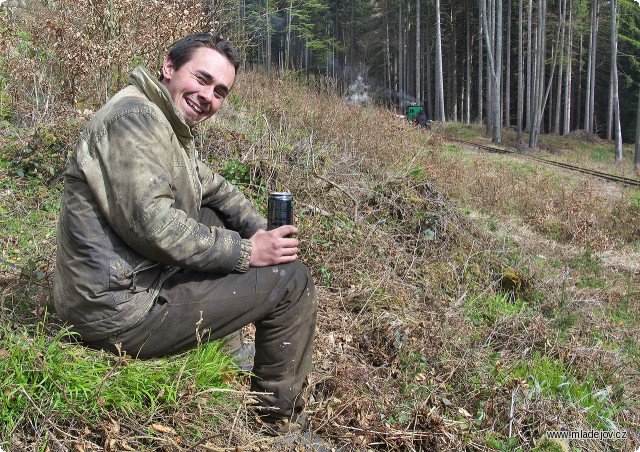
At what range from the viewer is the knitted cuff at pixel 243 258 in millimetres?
2348

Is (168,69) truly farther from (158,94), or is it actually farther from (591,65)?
(591,65)

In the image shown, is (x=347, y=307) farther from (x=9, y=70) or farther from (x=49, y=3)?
(x=49, y=3)

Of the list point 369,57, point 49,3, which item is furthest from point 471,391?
point 369,57

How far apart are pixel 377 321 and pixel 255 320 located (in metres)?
1.72

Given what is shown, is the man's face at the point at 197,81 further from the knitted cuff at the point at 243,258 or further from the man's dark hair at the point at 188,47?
the knitted cuff at the point at 243,258

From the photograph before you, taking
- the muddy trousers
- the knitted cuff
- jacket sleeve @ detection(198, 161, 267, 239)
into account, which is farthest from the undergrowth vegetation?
jacket sleeve @ detection(198, 161, 267, 239)

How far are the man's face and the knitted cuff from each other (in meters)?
0.75

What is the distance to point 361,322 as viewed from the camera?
3.98 metres

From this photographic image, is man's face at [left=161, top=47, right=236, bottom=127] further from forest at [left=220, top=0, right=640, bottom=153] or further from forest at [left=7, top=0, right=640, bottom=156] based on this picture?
forest at [left=220, top=0, right=640, bottom=153]

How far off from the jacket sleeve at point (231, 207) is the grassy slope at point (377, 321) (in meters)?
0.88

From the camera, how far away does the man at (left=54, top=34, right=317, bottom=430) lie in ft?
6.82

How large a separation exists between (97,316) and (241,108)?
6868mm

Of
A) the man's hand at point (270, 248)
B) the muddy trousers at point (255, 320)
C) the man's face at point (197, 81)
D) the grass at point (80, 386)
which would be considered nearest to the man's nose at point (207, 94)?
the man's face at point (197, 81)

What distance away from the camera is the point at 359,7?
5191 centimetres
